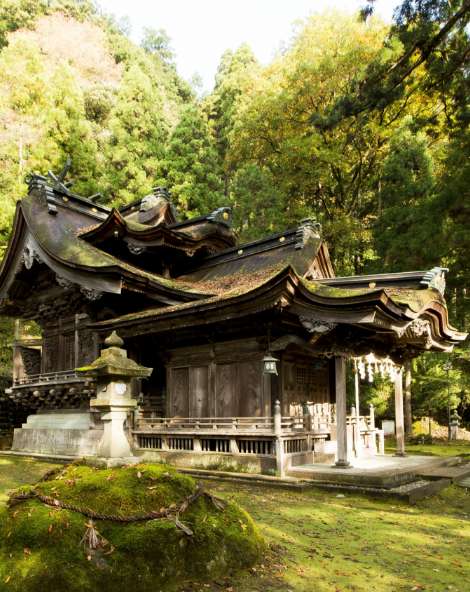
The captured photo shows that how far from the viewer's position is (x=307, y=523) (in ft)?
25.7

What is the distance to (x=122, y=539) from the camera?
15.4 ft

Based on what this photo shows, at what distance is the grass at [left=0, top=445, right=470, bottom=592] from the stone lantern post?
2.46 meters

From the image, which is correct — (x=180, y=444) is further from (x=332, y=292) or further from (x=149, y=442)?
(x=332, y=292)

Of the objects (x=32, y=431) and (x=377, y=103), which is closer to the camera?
(x=377, y=103)

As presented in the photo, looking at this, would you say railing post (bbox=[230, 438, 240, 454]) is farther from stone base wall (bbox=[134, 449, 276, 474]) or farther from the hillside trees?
the hillside trees

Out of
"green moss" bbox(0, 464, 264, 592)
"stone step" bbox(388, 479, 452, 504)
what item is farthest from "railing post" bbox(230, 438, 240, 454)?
"green moss" bbox(0, 464, 264, 592)

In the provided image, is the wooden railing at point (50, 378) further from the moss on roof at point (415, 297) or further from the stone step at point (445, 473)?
the stone step at point (445, 473)

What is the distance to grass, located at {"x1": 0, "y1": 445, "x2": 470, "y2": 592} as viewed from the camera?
17.0 ft

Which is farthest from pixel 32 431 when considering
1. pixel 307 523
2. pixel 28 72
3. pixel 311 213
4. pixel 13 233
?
pixel 28 72

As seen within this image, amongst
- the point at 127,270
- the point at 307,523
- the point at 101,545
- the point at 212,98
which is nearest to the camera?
the point at 101,545

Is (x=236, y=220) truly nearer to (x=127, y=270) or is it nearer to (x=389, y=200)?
(x=389, y=200)

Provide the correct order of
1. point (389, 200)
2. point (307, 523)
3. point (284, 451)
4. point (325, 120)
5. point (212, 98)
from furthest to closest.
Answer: point (212, 98), point (389, 200), point (284, 451), point (325, 120), point (307, 523)

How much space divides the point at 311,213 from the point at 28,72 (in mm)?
18026

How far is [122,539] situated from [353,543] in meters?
3.45
